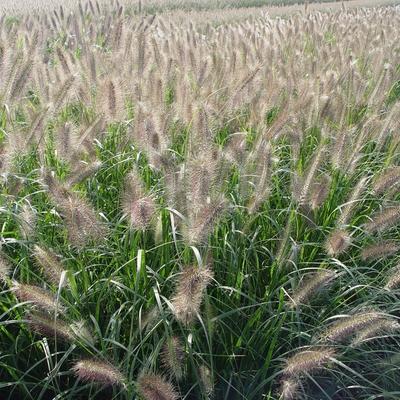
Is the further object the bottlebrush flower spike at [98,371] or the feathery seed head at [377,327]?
the feathery seed head at [377,327]

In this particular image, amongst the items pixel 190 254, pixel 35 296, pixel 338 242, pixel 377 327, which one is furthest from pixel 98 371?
pixel 338 242

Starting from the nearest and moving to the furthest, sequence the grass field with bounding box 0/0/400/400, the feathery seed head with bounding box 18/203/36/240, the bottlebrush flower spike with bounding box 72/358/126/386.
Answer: the bottlebrush flower spike with bounding box 72/358/126/386
the grass field with bounding box 0/0/400/400
the feathery seed head with bounding box 18/203/36/240

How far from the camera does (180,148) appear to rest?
10.8ft

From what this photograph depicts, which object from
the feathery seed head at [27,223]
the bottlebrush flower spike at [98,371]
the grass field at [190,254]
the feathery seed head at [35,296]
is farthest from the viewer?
the feathery seed head at [27,223]

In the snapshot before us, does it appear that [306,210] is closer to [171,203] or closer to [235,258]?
[235,258]

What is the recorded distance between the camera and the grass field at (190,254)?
1966mm

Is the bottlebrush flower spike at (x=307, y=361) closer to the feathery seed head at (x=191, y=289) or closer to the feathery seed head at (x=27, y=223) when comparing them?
the feathery seed head at (x=191, y=289)

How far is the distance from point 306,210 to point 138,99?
3.73 feet

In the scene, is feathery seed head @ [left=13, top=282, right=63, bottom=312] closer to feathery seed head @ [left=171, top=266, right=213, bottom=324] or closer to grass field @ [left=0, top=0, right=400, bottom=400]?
grass field @ [left=0, top=0, right=400, bottom=400]

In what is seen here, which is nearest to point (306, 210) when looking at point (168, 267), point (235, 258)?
point (235, 258)

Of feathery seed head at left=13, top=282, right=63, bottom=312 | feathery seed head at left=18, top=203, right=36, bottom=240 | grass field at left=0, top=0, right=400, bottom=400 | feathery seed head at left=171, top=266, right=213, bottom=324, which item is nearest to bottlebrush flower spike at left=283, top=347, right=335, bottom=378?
grass field at left=0, top=0, right=400, bottom=400

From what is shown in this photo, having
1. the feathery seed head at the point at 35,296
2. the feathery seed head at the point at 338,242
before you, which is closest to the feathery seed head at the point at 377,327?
the feathery seed head at the point at 338,242

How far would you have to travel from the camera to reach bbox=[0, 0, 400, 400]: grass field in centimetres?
197

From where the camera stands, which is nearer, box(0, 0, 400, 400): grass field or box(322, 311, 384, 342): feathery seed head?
box(322, 311, 384, 342): feathery seed head
